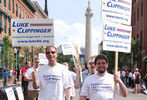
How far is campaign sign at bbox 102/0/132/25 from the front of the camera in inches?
192

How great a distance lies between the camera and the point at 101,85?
4.01 meters

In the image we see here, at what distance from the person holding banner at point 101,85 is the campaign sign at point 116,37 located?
86 centimetres

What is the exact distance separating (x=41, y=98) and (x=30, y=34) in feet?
11.6

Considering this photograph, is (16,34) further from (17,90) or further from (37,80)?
(37,80)

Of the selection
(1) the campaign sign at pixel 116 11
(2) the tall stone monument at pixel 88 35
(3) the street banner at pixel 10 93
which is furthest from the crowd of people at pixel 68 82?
(2) the tall stone monument at pixel 88 35

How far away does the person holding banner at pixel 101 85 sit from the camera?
13.1 ft

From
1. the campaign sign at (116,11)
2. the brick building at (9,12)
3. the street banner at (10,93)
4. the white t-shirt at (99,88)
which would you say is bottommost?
the street banner at (10,93)

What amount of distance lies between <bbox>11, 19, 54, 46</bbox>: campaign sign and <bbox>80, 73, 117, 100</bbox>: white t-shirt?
11.8ft

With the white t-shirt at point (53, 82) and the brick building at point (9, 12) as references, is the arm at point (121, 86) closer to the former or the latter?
the white t-shirt at point (53, 82)

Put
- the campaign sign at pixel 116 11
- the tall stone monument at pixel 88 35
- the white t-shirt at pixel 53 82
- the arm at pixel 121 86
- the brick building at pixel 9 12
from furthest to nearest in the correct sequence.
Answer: the tall stone monument at pixel 88 35
the brick building at pixel 9 12
the campaign sign at pixel 116 11
the white t-shirt at pixel 53 82
the arm at pixel 121 86

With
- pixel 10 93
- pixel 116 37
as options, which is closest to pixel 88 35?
pixel 10 93

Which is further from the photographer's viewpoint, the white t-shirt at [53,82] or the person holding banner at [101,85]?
the white t-shirt at [53,82]

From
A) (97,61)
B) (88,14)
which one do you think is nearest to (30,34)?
(97,61)

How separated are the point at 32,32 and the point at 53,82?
3591 millimetres
